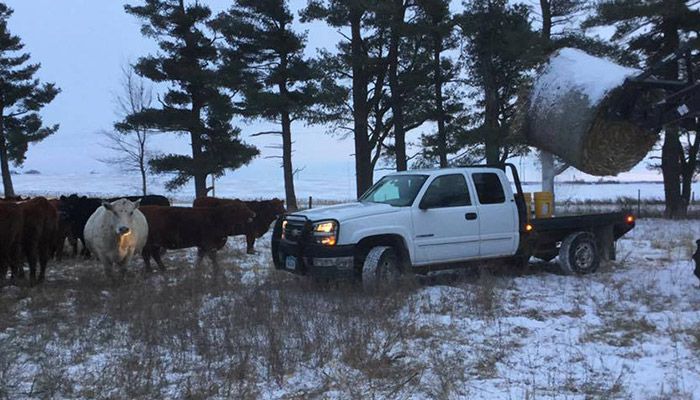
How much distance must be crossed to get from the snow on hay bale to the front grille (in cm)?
427

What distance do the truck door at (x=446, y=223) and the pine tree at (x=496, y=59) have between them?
574 inches

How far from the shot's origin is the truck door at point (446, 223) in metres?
10.1

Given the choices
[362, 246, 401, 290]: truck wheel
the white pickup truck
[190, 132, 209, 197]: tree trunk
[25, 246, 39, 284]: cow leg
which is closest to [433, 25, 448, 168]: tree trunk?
[190, 132, 209, 197]: tree trunk

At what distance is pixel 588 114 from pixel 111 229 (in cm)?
814

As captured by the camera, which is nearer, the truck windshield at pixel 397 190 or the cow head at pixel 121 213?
the truck windshield at pixel 397 190

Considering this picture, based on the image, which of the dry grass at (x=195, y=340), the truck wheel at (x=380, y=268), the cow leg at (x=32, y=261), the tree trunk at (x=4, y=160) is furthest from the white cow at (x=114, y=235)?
the tree trunk at (x=4, y=160)

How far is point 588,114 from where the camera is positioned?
959 centimetres

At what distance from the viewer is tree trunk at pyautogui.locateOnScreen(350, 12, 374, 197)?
91.9 ft

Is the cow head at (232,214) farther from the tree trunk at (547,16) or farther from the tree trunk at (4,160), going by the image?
the tree trunk at (4,160)

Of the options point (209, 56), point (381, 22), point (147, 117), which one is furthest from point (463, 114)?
point (147, 117)

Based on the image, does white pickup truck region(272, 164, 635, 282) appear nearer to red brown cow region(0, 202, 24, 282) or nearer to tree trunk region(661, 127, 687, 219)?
red brown cow region(0, 202, 24, 282)

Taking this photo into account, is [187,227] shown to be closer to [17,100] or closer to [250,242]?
[250,242]

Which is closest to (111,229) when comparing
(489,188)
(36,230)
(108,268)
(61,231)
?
(108,268)

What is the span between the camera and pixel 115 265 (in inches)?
488
